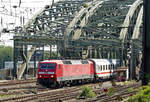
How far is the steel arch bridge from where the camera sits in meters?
55.2

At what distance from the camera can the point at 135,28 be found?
58.9 meters

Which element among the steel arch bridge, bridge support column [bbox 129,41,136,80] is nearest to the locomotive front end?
the steel arch bridge

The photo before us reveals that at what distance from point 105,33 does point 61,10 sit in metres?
16.8

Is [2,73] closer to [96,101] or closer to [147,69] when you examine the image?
[96,101]

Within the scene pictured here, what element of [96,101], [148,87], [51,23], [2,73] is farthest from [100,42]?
[148,87]

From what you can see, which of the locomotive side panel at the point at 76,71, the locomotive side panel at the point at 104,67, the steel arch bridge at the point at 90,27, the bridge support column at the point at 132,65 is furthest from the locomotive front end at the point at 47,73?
the bridge support column at the point at 132,65

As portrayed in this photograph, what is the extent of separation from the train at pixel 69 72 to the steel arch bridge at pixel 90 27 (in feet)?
22.8

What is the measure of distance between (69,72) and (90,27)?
28.0 m

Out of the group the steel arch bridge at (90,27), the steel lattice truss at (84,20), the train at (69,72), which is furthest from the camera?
the steel lattice truss at (84,20)

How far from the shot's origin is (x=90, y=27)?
6334cm

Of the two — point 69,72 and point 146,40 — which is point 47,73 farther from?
point 146,40

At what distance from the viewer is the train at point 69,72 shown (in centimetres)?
3384

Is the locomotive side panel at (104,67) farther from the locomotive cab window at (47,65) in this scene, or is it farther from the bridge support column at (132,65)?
the locomotive cab window at (47,65)

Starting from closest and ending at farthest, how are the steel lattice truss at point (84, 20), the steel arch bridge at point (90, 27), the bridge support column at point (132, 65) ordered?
1. the bridge support column at point (132, 65)
2. the steel arch bridge at point (90, 27)
3. the steel lattice truss at point (84, 20)
